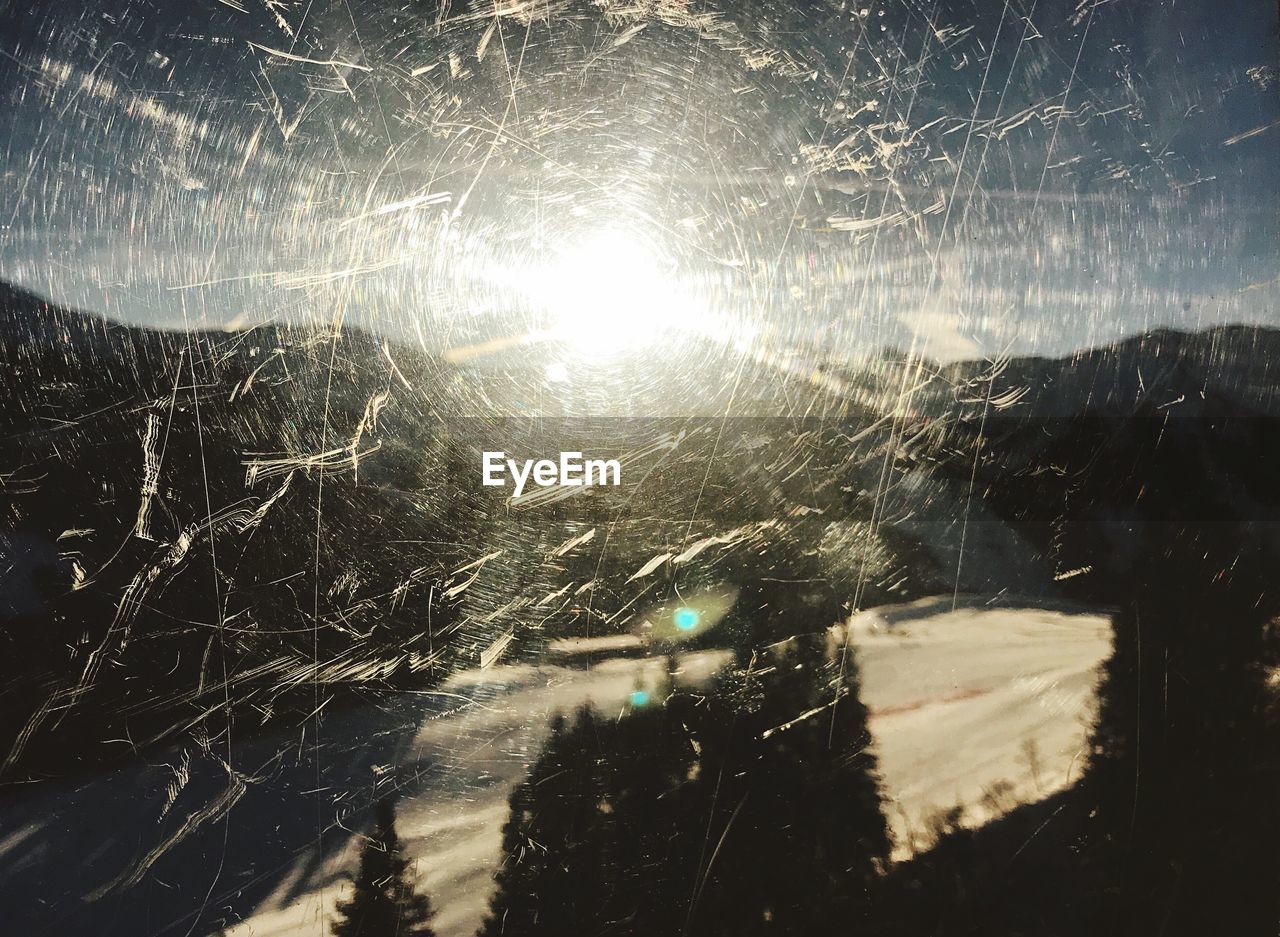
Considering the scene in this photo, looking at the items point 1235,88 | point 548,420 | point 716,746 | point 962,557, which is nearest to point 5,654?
point 548,420

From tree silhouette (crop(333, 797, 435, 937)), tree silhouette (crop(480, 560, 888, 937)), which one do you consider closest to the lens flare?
tree silhouette (crop(480, 560, 888, 937))

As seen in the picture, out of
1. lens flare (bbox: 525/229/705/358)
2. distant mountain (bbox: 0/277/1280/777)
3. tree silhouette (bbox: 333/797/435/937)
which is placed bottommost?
tree silhouette (bbox: 333/797/435/937)

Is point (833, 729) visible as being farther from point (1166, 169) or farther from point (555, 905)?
point (1166, 169)

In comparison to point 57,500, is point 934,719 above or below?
below

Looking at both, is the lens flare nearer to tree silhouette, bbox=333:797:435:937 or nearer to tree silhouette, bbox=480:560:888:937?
tree silhouette, bbox=480:560:888:937
